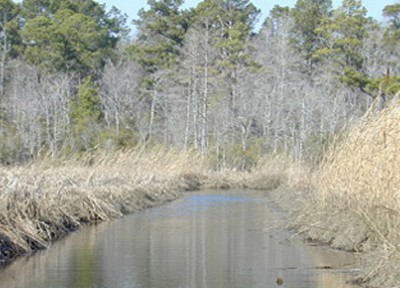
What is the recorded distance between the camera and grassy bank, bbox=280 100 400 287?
1012cm

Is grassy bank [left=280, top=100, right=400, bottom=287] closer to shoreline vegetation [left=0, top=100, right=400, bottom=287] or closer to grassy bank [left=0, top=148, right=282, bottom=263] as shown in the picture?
shoreline vegetation [left=0, top=100, right=400, bottom=287]

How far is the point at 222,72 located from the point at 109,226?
3367 centimetres

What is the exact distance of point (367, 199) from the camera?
1295cm

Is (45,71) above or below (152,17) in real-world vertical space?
below

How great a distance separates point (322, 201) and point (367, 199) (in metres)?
2.52

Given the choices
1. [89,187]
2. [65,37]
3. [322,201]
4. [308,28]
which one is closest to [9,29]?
[65,37]

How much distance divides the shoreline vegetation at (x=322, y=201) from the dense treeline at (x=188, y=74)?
2038 centimetres

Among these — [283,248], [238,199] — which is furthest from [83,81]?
[283,248]

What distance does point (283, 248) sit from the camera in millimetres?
13977

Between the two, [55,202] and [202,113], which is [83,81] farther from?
[55,202]

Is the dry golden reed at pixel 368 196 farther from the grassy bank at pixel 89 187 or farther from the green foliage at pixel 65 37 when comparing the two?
the green foliage at pixel 65 37

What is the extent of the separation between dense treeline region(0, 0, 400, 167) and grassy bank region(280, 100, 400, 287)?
25.5 meters

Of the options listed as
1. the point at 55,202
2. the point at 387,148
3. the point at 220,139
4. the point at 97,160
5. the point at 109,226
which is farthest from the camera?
the point at 220,139

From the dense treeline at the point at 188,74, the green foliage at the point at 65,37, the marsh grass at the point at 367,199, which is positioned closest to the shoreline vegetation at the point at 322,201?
the marsh grass at the point at 367,199
